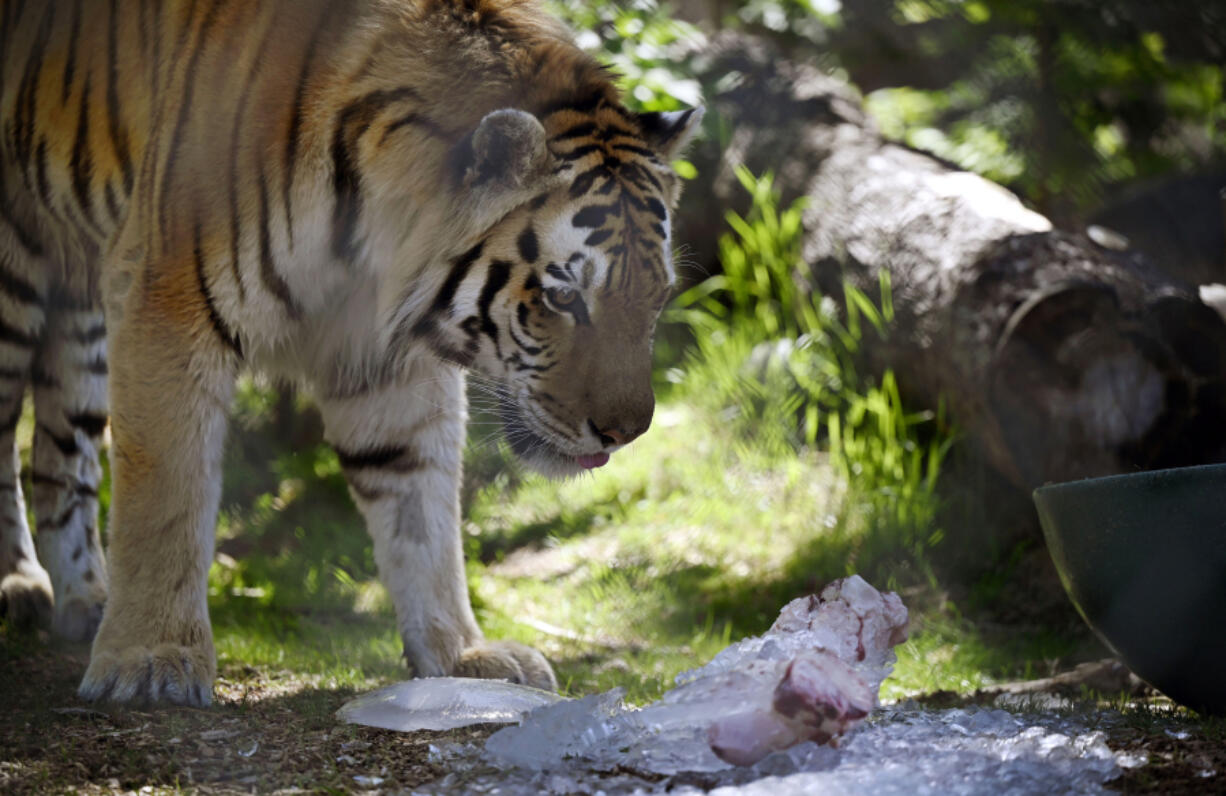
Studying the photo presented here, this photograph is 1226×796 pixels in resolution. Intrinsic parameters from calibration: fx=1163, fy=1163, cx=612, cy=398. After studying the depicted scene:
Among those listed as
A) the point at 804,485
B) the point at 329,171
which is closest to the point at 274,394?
the point at 804,485

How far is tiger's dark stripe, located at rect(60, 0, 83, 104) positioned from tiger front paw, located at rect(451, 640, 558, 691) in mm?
1573

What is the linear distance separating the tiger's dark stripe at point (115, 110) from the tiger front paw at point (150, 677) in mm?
974

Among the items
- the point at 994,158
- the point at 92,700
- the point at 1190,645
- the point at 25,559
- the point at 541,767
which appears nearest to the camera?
the point at 541,767

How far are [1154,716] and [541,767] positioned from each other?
110 cm

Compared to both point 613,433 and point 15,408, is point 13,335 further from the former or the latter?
point 613,433

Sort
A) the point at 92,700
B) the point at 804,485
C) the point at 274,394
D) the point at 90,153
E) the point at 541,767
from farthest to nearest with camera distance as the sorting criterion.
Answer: the point at 274,394 → the point at 804,485 → the point at 90,153 → the point at 92,700 → the point at 541,767

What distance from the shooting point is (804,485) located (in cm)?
400

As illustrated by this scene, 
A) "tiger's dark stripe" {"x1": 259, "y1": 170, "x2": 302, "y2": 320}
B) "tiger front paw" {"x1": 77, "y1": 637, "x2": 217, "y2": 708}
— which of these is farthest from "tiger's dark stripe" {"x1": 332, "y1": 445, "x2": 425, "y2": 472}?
"tiger front paw" {"x1": 77, "y1": 637, "x2": 217, "y2": 708}

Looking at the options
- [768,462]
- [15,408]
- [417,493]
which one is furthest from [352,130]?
[768,462]

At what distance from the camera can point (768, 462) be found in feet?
13.6

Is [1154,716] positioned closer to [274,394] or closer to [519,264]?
[519,264]

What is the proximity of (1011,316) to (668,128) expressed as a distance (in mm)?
1379

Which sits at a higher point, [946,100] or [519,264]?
[946,100]

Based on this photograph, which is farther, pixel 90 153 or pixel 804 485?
pixel 804 485
